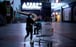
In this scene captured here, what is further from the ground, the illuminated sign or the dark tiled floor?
the illuminated sign

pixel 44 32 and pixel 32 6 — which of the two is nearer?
pixel 32 6

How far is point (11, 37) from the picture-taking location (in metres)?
7.80

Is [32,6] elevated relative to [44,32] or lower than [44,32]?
elevated

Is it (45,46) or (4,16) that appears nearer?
(4,16)

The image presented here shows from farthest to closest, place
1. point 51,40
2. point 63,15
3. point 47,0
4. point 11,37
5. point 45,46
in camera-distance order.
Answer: point 11,37
point 51,40
point 45,46
point 63,15
point 47,0

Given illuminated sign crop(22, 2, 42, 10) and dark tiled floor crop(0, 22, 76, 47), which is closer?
illuminated sign crop(22, 2, 42, 10)

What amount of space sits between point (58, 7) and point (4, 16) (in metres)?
0.96

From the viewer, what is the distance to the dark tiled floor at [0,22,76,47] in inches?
216

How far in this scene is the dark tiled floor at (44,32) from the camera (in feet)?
18.0

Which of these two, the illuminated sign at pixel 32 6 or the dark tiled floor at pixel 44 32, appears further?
the dark tiled floor at pixel 44 32

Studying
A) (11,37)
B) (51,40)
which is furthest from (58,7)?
(11,37)

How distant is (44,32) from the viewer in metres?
6.33

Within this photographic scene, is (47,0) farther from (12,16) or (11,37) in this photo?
(11,37)

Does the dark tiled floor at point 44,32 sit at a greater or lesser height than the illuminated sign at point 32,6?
lesser
